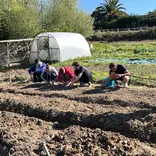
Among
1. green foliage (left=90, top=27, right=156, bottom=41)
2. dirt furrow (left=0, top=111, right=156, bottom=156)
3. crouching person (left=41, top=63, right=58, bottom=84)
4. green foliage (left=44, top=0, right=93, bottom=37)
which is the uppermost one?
green foliage (left=44, top=0, right=93, bottom=37)

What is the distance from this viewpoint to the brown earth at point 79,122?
5.93 m

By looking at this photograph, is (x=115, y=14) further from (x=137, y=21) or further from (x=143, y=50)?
(x=143, y=50)

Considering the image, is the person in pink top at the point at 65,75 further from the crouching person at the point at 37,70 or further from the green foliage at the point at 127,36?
the green foliage at the point at 127,36

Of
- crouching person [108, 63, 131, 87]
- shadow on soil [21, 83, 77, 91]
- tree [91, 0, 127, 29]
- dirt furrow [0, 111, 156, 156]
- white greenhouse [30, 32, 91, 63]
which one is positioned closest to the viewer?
dirt furrow [0, 111, 156, 156]

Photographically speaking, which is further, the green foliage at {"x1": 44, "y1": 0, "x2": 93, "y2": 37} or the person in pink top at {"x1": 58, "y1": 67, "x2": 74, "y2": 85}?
the green foliage at {"x1": 44, "y1": 0, "x2": 93, "y2": 37}

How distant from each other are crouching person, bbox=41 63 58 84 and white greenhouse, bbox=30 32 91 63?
26.8 ft

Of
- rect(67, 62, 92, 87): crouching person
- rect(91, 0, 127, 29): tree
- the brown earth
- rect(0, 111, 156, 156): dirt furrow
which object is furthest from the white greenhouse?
rect(91, 0, 127, 29): tree

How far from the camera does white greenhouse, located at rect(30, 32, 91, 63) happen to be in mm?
20391

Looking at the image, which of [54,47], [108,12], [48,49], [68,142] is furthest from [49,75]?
[108,12]

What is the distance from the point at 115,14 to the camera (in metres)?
64.4

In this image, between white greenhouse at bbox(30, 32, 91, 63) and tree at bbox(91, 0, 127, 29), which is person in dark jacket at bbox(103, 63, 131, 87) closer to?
white greenhouse at bbox(30, 32, 91, 63)

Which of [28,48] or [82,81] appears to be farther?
[28,48]

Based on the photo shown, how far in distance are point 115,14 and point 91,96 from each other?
188ft

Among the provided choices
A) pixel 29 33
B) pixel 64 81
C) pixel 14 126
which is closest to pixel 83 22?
pixel 29 33
